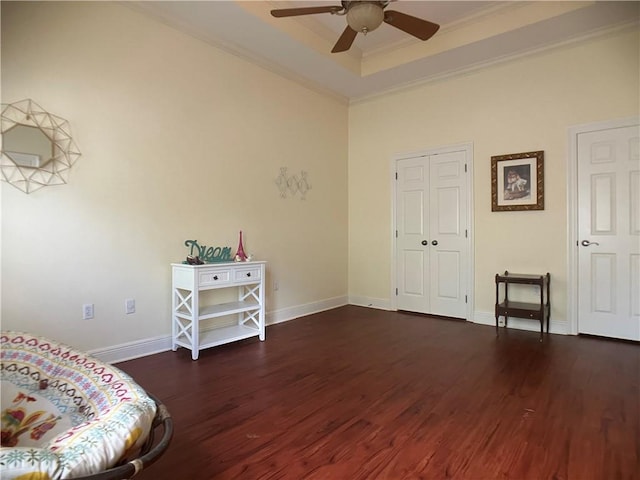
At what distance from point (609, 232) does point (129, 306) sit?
452 cm

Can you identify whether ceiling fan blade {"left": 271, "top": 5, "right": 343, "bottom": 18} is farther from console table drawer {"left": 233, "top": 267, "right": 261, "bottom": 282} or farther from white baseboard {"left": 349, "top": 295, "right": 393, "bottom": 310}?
white baseboard {"left": 349, "top": 295, "right": 393, "bottom": 310}

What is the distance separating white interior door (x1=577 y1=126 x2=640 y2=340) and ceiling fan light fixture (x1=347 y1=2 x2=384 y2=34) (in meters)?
2.56

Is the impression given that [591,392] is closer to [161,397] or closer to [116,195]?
[161,397]

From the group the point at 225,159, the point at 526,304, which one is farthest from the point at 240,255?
the point at 526,304

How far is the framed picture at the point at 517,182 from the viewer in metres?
3.95

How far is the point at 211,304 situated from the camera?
367 cm

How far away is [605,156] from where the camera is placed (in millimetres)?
3605

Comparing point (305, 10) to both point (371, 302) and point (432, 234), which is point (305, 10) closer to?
point (432, 234)

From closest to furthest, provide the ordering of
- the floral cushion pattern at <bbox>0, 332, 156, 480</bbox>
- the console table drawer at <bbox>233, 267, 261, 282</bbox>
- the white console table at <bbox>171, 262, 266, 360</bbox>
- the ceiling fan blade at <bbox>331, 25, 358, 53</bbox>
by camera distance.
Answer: the floral cushion pattern at <bbox>0, 332, 156, 480</bbox>, the ceiling fan blade at <bbox>331, 25, 358, 53</bbox>, the white console table at <bbox>171, 262, 266, 360</bbox>, the console table drawer at <bbox>233, 267, 261, 282</bbox>

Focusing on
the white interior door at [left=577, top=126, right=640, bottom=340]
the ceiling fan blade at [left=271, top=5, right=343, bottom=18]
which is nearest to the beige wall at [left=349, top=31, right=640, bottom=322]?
the white interior door at [left=577, top=126, right=640, bottom=340]

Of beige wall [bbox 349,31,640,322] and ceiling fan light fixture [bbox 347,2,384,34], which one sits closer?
ceiling fan light fixture [bbox 347,2,384,34]

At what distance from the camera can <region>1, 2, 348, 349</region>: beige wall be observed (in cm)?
256

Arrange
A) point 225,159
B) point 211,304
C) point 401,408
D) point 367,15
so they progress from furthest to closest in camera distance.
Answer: point 225,159 < point 211,304 < point 367,15 < point 401,408

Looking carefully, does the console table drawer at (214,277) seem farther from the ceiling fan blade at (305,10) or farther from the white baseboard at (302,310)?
the ceiling fan blade at (305,10)
